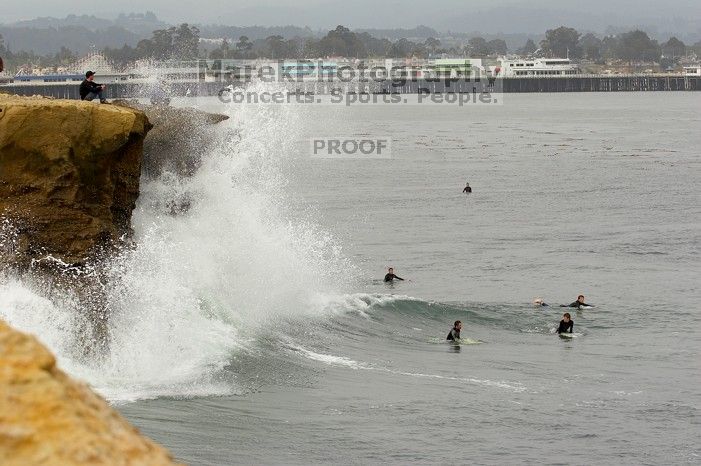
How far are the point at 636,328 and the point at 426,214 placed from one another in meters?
23.9

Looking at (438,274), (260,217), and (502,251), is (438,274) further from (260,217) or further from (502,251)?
(260,217)

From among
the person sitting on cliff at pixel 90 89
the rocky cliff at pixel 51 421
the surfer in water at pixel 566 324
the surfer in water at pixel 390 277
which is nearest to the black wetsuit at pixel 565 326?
the surfer in water at pixel 566 324

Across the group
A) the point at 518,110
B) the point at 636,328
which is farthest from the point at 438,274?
the point at 518,110

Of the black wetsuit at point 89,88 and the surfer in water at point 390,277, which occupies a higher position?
the black wetsuit at point 89,88

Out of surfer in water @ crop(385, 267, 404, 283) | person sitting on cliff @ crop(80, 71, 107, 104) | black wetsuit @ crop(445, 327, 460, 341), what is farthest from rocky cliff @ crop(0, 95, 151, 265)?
surfer in water @ crop(385, 267, 404, 283)

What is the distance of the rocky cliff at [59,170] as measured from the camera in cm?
1544

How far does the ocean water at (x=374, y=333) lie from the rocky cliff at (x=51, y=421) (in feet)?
33.6

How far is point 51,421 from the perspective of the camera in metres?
3.85

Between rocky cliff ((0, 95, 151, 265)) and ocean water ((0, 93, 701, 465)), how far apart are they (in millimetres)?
761

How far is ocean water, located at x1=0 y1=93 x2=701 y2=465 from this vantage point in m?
16.2

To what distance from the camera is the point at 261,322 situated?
23844 mm

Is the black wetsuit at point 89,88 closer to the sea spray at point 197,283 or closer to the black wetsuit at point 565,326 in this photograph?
the sea spray at point 197,283

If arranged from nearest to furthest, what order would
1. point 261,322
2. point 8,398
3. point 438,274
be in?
point 8,398 < point 261,322 < point 438,274

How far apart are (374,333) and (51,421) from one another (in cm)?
2247
